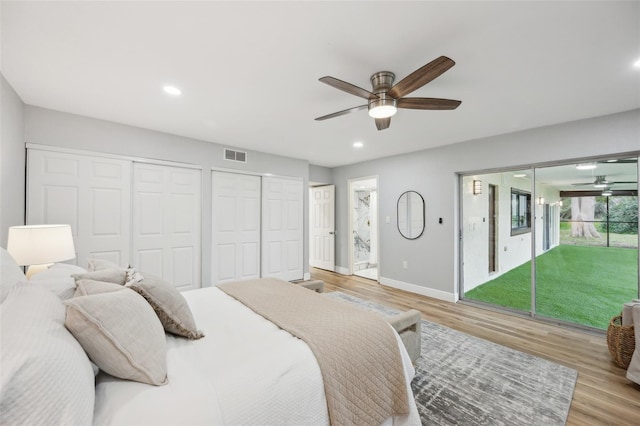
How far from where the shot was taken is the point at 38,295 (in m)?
1.03

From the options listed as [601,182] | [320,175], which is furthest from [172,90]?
[601,182]

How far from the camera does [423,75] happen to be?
66.5 inches

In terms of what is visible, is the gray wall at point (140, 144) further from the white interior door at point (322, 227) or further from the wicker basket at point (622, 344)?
the wicker basket at point (622, 344)

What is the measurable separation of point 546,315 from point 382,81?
354cm

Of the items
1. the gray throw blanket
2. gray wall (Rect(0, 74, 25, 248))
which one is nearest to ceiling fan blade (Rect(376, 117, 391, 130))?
the gray throw blanket

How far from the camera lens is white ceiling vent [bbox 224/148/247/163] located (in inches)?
165

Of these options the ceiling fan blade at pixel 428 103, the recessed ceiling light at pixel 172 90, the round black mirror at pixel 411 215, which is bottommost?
the round black mirror at pixel 411 215

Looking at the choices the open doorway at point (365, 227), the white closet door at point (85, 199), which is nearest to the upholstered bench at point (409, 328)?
the white closet door at point (85, 199)

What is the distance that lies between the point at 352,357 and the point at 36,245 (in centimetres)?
251

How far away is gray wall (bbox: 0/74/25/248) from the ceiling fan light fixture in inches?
118

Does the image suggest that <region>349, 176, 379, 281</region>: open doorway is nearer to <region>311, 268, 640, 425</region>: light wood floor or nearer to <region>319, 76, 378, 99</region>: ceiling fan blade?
<region>311, 268, 640, 425</region>: light wood floor

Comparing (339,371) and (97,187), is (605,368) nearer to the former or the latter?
(339,371)

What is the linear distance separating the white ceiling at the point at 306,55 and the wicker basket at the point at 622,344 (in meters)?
2.09

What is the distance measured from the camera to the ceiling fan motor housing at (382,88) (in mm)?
2041
